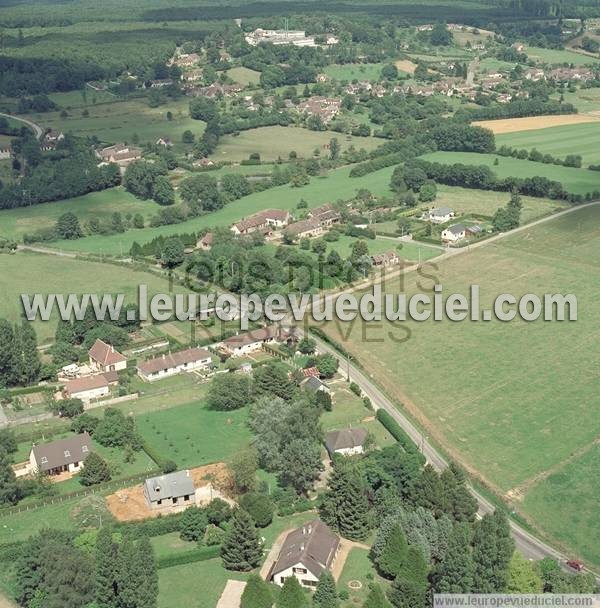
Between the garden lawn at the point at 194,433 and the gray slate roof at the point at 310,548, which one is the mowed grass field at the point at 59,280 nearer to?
the garden lawn at the point at 194,433

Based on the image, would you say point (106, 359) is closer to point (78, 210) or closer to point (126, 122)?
point (78, 210)

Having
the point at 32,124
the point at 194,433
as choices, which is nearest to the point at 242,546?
the point at 194,433

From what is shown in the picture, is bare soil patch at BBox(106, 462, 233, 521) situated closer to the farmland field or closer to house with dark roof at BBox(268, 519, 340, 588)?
house with dark roof at BBox(268, 519, 340, 588)

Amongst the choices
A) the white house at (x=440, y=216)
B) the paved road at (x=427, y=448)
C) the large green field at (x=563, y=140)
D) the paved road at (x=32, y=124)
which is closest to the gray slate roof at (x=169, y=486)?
the paved road at (x=427, y=448)

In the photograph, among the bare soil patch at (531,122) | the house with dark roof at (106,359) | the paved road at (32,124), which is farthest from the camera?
the paved road at (32,124)

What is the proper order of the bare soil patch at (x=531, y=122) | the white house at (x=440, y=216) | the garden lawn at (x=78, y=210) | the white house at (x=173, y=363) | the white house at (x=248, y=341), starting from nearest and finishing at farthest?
the white house at (x=173, y=363), the white house at (x=248, y=341), the white house at (x=440, y=216), the garden lawn at (x=78, y=210), the bare soil patch at (x=531, y=122)

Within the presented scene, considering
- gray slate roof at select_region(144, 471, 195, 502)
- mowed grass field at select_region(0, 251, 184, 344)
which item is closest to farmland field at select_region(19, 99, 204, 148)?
mowed grass field at select_region(0, 251, 184, 344)

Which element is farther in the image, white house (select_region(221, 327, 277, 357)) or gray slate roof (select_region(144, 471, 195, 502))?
white house (select_region(221, 327, 277, 357))
